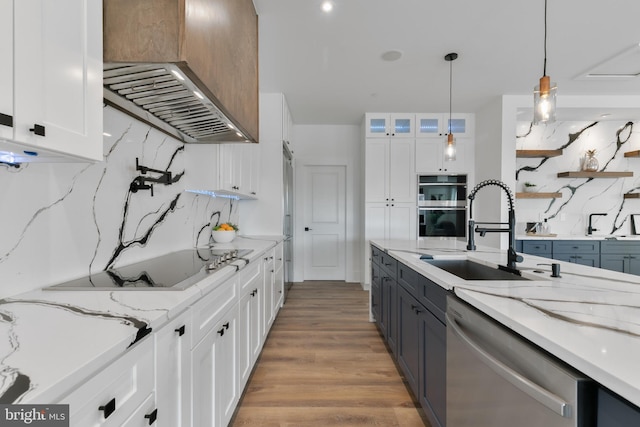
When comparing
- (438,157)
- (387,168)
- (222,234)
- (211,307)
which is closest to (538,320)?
(211,307)

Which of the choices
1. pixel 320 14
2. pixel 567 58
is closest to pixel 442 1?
pixel 320 14

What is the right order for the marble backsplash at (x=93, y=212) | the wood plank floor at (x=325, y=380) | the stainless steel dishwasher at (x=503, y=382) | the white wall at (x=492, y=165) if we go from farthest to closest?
the white wall at (x=492, y=165) < the wood plank floor at (x=325, y=380) < the marble backsplash at (x=93, y=212) < the stainless steel dishwasher at (x=503, y=382)

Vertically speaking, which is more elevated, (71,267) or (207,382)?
(71,267)

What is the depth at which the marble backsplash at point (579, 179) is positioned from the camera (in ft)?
14.2

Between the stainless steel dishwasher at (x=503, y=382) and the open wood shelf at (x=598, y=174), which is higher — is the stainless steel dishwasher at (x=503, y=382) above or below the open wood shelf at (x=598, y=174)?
below

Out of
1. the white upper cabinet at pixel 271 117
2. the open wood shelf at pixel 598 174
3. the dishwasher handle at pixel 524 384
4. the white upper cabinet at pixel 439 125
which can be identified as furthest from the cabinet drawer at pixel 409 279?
the open wood shelf at pixel 598 174

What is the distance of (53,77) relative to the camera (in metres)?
0.84

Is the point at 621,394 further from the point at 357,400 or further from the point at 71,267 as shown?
the point at 71,267

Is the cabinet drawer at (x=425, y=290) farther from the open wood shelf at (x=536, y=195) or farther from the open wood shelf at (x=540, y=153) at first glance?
the open wood shelf at (x=540, y=153)

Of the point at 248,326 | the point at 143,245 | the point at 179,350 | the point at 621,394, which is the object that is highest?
the point at 143,245

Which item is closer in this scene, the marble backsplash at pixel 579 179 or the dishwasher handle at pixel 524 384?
the dishwasher handle at pixel 524 384

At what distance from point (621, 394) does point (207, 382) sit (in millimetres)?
1336

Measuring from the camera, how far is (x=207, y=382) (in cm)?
130

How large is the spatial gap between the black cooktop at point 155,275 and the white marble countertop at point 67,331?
7 cm
